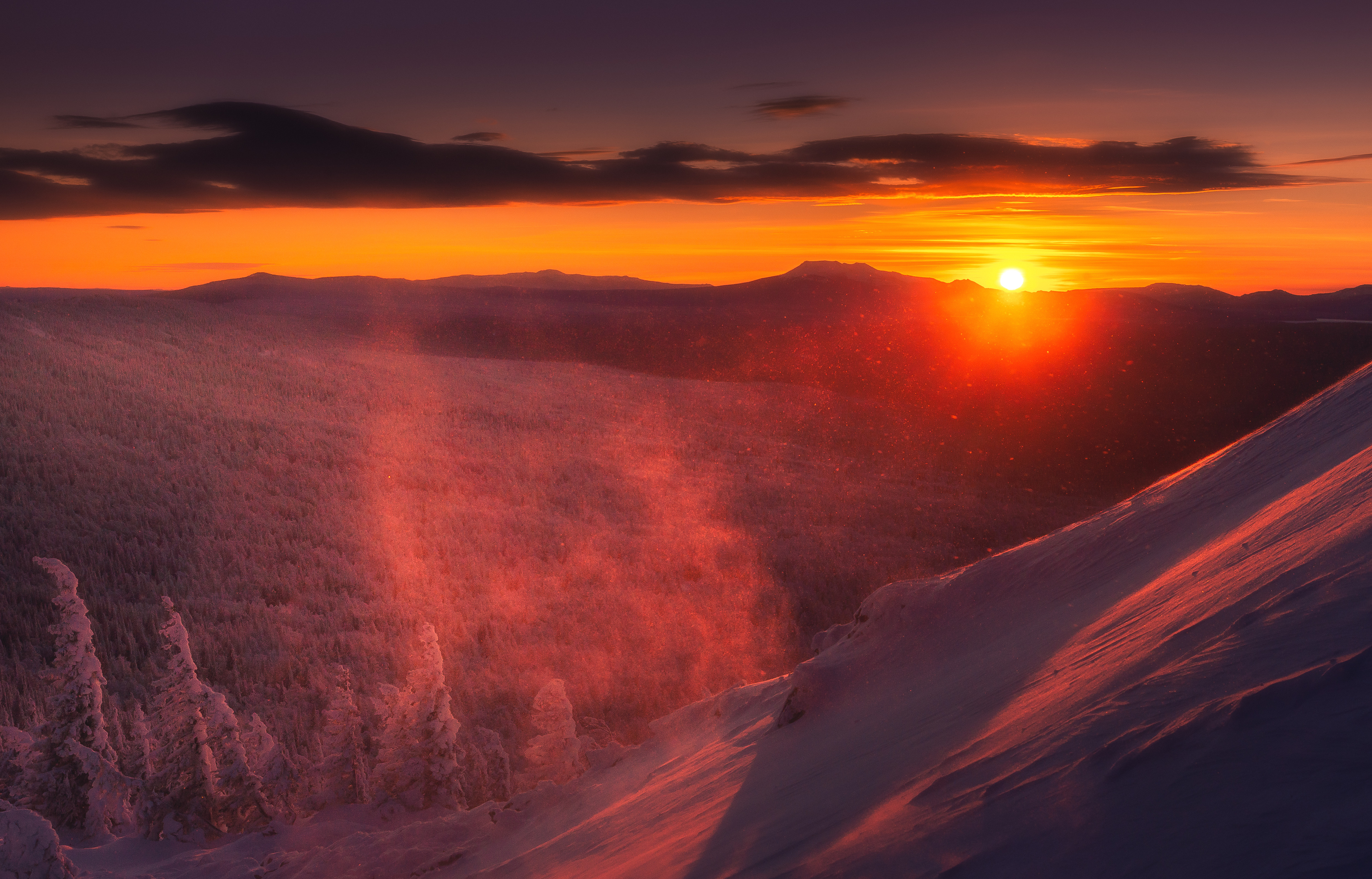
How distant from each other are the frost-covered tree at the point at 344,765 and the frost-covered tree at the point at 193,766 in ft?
1.54

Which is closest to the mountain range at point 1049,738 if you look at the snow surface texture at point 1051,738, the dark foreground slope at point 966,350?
the snow surface texture at point 1051,738

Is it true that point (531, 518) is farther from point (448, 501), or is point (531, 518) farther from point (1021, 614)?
point (1021, 614)

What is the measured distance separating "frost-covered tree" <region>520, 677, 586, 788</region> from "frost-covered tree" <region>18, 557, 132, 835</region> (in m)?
2.98

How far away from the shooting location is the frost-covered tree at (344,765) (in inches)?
232

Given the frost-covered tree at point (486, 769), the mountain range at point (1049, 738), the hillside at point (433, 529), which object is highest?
the mountain range at point (1049, 738)

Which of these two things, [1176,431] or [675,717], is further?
[1176,431]

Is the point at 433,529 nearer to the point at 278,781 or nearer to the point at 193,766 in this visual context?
the point at 278,781

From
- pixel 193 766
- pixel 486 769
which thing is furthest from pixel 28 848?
pixel 486 769

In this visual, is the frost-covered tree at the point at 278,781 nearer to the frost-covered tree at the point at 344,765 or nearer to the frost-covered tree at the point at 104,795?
the frost-covered tree at the point at 344,765

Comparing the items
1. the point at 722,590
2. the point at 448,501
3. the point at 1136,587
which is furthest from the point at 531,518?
the point at 1136,587

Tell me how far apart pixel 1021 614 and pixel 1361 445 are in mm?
1608

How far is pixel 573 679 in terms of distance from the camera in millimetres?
11555

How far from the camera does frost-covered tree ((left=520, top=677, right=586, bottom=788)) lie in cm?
663

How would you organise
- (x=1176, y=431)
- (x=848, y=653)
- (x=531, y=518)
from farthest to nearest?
(x=1176, y=431), (x=531, y=518), (x=848, y=653)
